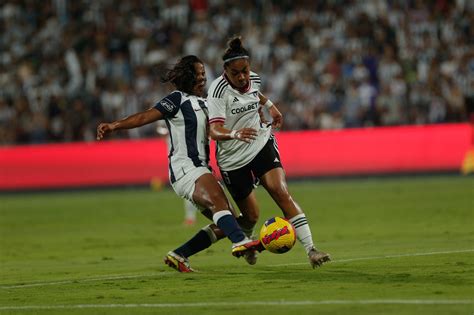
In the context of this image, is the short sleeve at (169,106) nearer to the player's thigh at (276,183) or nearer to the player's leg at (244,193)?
the player's leg at (244,193)

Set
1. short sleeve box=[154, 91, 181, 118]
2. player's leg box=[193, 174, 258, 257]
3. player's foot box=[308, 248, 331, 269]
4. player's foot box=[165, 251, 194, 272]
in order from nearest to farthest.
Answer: player's foot box=[308, 248, 331, 269]
player's leg box=[193, 174, 258, 257]
short sleeve box=[154, 91, 181, 118]
player's foot box=[165, 251, 194, 272]

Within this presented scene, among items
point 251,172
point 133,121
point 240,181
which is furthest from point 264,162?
point 133,121

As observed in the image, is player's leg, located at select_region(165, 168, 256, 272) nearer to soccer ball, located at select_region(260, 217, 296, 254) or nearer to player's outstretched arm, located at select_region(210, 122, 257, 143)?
soccer ball, located at select_region(260, 217, 296, 254)

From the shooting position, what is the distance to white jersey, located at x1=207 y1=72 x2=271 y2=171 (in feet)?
36.7

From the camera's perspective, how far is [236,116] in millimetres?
11445

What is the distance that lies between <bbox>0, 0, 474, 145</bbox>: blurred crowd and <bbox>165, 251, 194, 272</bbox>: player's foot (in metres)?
15.9

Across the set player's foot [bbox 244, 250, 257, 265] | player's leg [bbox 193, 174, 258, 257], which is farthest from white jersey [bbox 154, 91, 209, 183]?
player's foot [bbox 244, 250, 257, 265]

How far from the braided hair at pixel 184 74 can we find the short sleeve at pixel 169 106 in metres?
0.27

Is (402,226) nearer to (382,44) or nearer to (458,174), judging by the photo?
(458,174)

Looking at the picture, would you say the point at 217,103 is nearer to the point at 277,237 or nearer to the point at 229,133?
the point at 229,133

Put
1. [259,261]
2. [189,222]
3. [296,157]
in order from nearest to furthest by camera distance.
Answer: [259,261] < [189,222] < [296,157]

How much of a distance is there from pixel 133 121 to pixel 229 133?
1.07 m

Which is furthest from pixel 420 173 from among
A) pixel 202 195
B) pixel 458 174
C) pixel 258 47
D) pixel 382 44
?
pixel 202 195

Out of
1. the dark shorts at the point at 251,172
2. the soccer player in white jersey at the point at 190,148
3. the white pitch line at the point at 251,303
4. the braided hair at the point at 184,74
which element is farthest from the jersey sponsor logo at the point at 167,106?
the white pitch line at the point at 251,303
